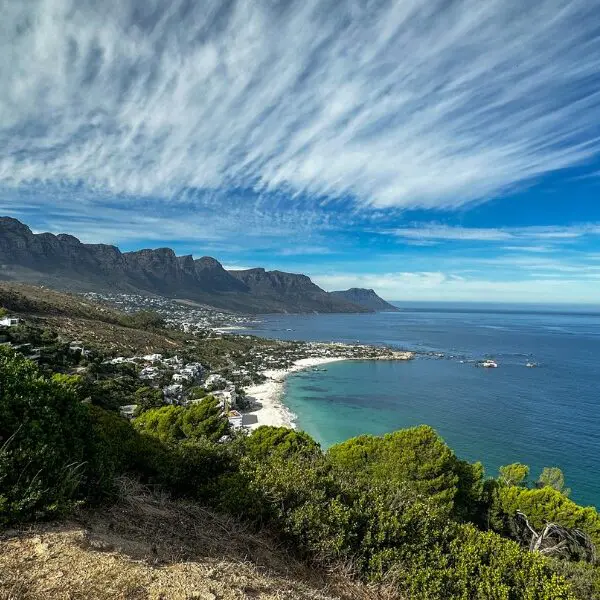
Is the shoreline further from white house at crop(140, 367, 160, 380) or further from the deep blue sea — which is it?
white house at crop(140, 367, 160, 380)

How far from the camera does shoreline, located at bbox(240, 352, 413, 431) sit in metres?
38.4

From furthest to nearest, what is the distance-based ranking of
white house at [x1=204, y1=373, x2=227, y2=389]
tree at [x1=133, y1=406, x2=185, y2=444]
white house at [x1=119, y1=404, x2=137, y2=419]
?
white house at [x1=204, y1=373, x2=227, y2=389]
white house at [x1=119, y1=404, x2=137, y2=419]
tree at [x1=133, y1=406, x2=185, y2=444]

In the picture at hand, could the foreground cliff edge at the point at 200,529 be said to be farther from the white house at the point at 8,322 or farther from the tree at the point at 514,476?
the white house at the point at 8,322

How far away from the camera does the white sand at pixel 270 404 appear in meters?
38.4

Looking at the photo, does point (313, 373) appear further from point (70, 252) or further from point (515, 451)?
point (70, 252)

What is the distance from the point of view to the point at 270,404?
151 feet

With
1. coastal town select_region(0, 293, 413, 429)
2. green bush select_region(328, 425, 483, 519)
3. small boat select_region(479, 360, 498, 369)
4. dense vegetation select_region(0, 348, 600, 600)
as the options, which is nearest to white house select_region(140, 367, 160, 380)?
Answer: coastal town select_region(0, 293, 413, 429)

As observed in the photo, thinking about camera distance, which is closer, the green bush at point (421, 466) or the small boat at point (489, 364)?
the green bush at point (421, 466)

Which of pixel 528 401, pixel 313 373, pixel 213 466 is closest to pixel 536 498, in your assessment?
pixel 213 466

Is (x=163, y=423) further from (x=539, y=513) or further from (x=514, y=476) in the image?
(x=514, y=476)

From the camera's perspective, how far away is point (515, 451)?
34219 millimetres

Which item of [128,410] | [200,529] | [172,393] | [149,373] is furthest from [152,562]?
[149,373]

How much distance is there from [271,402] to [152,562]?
4327cm

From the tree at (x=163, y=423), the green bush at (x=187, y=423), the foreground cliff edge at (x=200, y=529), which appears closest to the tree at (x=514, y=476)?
the foreground cliff edge at (x=200, y=529)
